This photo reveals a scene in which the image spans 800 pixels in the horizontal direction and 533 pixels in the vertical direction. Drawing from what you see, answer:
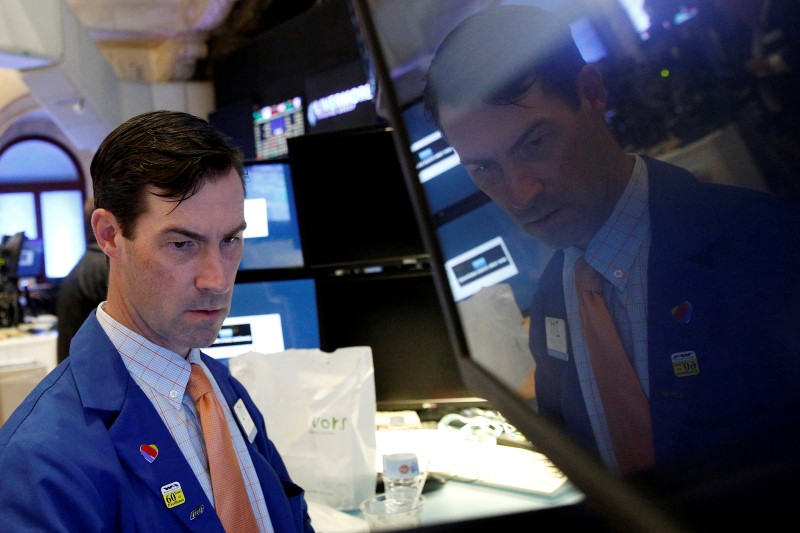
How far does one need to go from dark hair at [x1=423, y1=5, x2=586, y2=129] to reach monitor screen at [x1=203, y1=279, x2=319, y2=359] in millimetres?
1474

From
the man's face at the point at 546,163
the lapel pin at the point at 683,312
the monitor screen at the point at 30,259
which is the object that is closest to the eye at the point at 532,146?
the man's face at the point at 546,163

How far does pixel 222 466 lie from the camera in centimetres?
97

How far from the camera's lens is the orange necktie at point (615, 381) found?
29 cm

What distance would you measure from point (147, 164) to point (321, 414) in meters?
0.72

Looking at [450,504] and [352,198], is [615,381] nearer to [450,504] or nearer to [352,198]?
[450,504]

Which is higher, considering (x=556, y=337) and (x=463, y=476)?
(x=556, y=337)

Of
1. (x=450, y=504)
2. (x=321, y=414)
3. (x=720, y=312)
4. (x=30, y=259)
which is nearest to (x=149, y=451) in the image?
(x=321, y=414)

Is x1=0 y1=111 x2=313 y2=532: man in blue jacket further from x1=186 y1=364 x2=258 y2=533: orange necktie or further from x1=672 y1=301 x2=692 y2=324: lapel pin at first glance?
x1=672 y1=301 x2=692 y2=324: lapel pin

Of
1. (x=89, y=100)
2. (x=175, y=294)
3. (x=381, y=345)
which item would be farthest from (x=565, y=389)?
(x=89, y=100)

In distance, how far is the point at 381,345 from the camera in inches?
74.6

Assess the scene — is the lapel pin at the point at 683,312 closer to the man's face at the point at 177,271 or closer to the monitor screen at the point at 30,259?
the man's face at the point at 177,271

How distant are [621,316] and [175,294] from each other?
82 centimetres

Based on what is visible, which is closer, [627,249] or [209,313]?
[627,249]

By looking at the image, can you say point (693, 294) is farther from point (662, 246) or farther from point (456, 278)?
point (456, 278)
